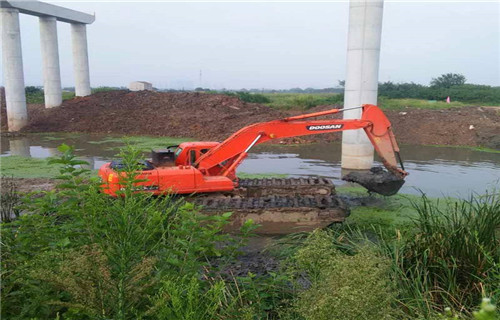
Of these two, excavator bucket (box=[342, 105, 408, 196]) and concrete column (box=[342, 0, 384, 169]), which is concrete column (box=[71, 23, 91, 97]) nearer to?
concrete column (box=[342, 0, 384, 169])

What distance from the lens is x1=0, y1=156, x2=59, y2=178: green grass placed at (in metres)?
12.7

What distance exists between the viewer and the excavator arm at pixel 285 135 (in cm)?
910

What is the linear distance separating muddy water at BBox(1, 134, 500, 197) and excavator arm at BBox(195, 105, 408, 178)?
98.4 inches

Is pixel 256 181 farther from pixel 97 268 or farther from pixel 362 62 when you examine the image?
pixel 97 268

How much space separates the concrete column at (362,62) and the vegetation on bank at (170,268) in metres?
10.1

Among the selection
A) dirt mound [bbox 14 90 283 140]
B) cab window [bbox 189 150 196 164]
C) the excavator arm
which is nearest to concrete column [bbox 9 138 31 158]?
dirt mound [bbox 14 90 283 140]

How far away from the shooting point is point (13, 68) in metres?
25.2

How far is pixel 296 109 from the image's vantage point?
3102 centimetres

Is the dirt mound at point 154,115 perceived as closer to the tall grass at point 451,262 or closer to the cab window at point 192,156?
the cab window at point 192,156

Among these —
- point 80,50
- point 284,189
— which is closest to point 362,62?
point 284,189

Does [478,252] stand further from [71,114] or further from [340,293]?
[71,114]

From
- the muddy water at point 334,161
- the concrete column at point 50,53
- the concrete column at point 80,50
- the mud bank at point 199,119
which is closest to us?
the muddy water at point 334,161

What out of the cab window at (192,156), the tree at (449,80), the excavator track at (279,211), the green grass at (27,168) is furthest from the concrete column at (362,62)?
the tree at (449,80)

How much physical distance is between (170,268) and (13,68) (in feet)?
88.5
